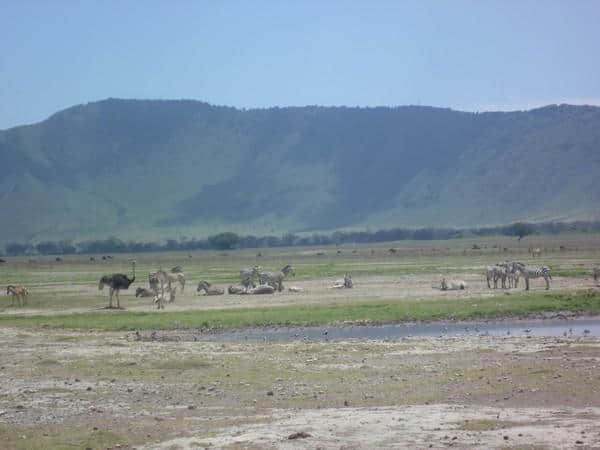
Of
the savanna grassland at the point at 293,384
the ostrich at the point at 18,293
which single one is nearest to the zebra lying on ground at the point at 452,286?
the savanna grassland at the point at 293,384

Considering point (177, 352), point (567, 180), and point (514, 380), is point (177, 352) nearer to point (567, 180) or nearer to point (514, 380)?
point (514, 380)

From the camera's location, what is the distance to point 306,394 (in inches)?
611

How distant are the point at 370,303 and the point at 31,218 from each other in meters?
153

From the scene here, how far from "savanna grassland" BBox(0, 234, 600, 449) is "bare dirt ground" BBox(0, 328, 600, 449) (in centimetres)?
3

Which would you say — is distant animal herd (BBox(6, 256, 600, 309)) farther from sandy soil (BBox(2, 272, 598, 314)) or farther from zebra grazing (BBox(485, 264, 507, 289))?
sandy soil (BBox(2, 272, 598, 314))

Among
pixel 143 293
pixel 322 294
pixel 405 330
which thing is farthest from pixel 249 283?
pixel 405 330

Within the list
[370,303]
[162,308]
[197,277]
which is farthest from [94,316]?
[197,277]

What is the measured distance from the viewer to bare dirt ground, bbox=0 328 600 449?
1240 cm

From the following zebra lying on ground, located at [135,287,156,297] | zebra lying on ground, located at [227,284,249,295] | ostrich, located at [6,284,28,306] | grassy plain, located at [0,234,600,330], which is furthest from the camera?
zebra lying on ground, located at [227,284,249,295]

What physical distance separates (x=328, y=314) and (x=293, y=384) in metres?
11.7

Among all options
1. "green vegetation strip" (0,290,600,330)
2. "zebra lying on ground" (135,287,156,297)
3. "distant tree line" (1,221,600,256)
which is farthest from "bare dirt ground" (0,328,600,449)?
"distant tree line" (1,221,600,256)

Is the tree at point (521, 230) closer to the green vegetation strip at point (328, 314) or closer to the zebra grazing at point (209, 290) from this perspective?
the zebra grazing at point (209, 290)

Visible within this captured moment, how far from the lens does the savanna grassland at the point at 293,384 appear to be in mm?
12539

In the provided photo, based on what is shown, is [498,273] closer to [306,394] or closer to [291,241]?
[306,394]
